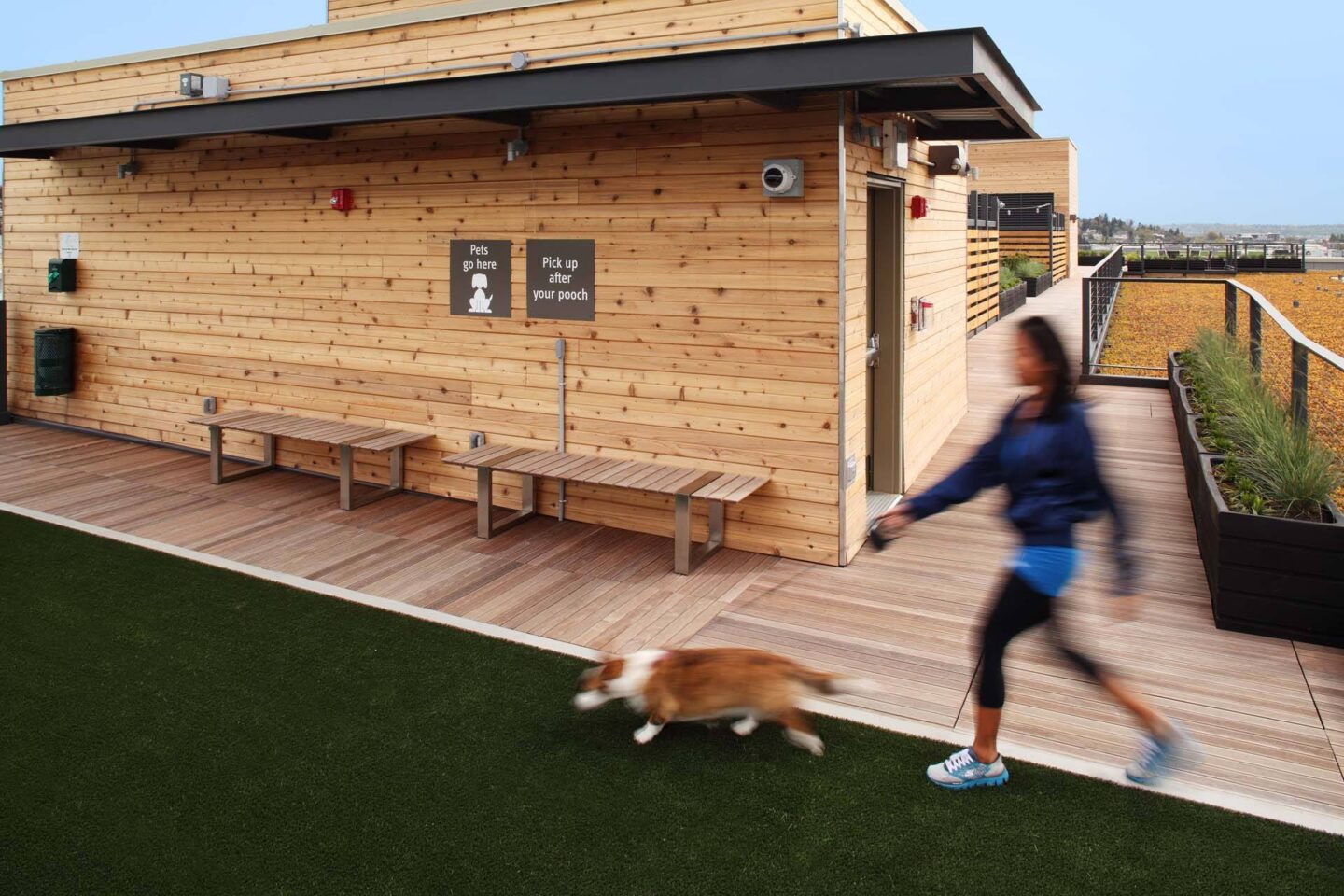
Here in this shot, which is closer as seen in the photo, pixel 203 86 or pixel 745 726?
pixel 745 726

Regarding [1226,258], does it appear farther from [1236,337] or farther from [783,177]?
[783,177]

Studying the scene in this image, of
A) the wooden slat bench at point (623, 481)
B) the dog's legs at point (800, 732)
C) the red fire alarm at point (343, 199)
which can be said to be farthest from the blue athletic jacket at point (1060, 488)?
the red fire alarm at point (343, 199)

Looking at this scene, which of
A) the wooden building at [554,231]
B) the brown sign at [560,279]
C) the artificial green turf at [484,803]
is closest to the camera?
the artificial green turf at [484,803]

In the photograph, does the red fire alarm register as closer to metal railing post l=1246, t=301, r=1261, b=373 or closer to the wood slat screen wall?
the wood slat screen wall

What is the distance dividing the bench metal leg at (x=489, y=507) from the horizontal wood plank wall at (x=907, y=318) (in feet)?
7.65

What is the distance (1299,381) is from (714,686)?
456 cm

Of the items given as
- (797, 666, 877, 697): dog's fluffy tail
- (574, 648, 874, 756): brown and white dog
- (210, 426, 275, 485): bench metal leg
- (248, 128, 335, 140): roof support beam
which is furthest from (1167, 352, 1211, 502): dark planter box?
(210, 426, 275, 485): bench metal leg

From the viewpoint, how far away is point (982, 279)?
16.3 m

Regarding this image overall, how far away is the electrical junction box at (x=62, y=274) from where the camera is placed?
32.4 feet

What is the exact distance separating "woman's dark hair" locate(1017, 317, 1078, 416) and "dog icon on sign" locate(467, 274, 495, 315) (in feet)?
15.6

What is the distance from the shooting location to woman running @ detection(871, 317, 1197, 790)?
338 cm

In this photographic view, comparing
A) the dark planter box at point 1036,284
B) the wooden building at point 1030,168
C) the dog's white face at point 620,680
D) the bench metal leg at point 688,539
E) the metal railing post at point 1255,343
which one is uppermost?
the wooden building at point 1030,168

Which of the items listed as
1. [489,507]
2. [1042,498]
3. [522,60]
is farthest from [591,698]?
[522,60]

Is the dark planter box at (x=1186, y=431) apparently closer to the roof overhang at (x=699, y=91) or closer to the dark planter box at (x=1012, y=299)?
the roof overhang at (x=699, y=91)
